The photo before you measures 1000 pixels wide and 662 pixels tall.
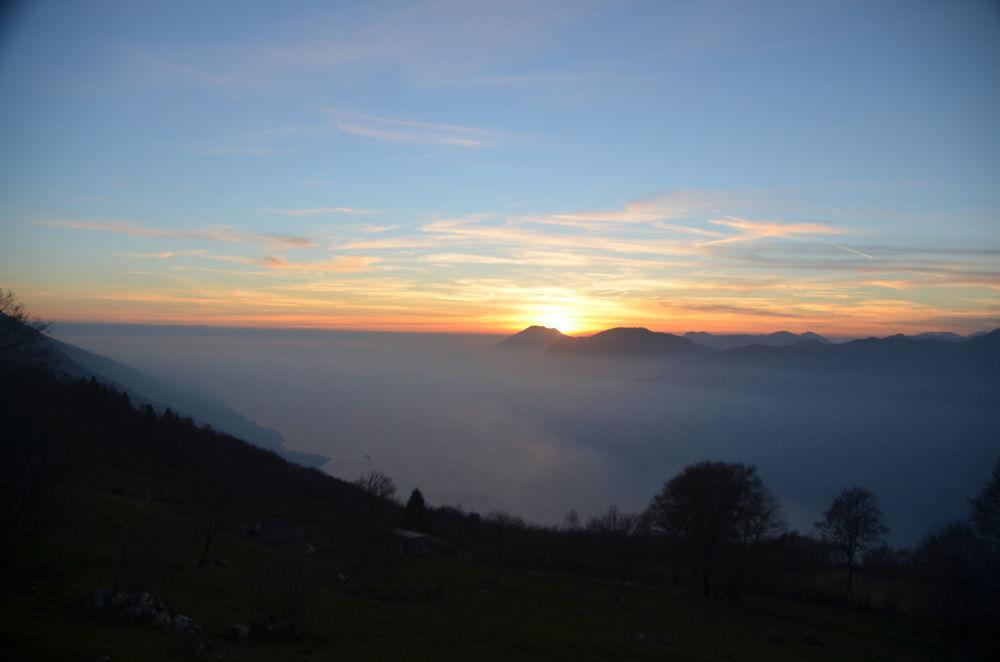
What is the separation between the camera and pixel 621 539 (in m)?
24.3

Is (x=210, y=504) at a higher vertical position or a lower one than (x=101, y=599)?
lower

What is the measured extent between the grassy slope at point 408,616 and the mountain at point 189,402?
64184 mm

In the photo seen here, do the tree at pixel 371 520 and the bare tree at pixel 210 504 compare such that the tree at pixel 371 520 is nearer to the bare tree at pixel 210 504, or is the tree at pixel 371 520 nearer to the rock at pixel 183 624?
the bare tree at pixel 210 504

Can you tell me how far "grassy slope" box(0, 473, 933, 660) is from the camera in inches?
324

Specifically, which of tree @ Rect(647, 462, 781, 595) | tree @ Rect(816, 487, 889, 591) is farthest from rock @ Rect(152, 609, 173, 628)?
tree @ Rect(816, 487, 889, 591)

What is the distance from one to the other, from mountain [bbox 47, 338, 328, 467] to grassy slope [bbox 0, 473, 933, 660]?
6418cm

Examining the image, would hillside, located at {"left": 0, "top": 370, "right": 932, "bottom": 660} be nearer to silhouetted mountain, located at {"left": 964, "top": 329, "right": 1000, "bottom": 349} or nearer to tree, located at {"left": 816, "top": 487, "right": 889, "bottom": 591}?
tree, located at {"left": 816, "top": 487, "right": 889, "bottom": 591}

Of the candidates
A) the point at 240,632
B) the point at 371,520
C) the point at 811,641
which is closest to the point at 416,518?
the point at 371,520

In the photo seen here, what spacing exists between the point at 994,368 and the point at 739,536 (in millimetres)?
95158

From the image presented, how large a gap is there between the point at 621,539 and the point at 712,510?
14.5 ft

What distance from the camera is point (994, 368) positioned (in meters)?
91.6

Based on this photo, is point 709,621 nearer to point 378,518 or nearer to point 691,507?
point 691,507

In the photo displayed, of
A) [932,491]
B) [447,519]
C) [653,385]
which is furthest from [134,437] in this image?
[653,385]

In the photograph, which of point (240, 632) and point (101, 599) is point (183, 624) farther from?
point (101, 599)
